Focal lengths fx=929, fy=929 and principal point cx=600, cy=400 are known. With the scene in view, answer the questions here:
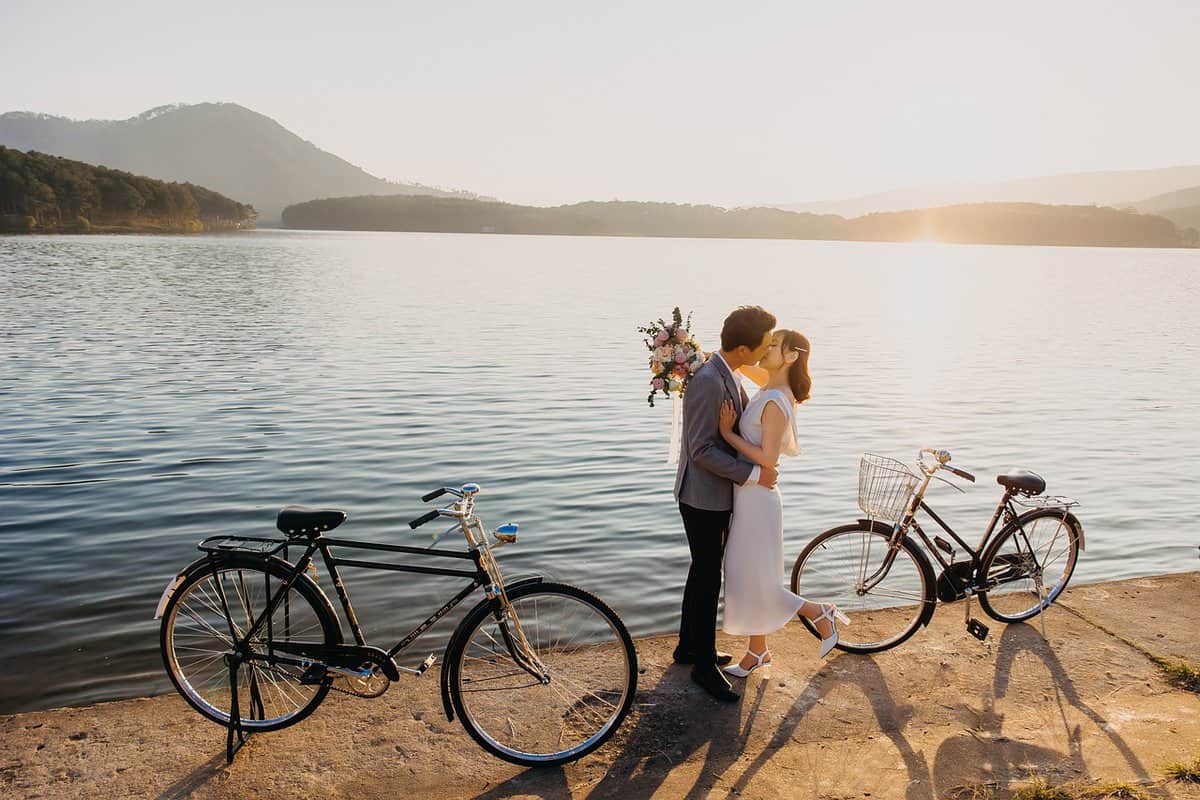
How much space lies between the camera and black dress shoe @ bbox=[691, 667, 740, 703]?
5.28 metres

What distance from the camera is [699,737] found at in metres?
4.89

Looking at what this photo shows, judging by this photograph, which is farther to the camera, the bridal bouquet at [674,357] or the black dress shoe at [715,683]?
the bridal bouquet at [674,357]

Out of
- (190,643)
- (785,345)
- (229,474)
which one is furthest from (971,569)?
(229,474)

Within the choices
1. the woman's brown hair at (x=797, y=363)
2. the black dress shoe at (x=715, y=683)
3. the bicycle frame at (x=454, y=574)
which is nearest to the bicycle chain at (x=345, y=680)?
the bicycle frame at (x=454, y=574)

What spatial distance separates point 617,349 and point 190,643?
21821 millimetres

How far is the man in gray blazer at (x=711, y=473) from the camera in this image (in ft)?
17.1

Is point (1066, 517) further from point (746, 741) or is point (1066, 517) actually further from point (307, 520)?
point (307, 520)

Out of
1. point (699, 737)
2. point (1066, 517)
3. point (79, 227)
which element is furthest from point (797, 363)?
point (79, 227)

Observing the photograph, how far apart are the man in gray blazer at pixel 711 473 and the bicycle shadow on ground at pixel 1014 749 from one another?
121 centimetres

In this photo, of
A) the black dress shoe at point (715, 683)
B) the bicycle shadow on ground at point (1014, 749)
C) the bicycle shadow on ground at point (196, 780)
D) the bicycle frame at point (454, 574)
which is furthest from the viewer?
the black dress shoe at point (715, 683)

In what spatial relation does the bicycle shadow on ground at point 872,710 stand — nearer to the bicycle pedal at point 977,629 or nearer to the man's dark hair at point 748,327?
the bicycle pedal at point 977,629

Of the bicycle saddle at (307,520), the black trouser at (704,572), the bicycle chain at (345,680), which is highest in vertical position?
the bicycle saddle at (307,520)

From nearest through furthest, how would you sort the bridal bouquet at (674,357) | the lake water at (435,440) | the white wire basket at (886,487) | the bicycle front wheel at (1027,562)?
1. the bridal bouquet at (674,357)
2. the white wire basket at (886,487)
3. the bicycle front wheel at (1027,562)
4. the lake water at (435,440)

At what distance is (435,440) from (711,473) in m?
10.1
